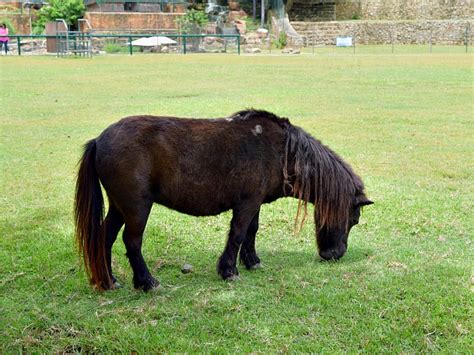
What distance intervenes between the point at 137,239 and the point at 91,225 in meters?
0.42

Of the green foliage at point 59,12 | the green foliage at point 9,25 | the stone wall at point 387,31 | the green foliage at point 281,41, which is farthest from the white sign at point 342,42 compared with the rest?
the green foliage at point 9,25

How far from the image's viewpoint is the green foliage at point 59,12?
4847 cm

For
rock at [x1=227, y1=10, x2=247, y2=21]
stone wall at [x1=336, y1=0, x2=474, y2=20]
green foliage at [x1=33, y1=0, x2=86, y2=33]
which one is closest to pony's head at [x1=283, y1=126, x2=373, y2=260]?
green foliage at [x1=33, y1=0, x2=86, y2=33]

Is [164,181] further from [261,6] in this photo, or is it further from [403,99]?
[261,6]

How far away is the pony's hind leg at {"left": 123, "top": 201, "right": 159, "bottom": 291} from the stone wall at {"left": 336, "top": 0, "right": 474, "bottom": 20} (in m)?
57.1

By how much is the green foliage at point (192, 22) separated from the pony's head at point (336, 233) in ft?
147

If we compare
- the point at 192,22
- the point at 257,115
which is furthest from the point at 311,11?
the point at 257,115

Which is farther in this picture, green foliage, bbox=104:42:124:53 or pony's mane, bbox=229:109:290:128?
green foliage, bbox=104:42:124:53

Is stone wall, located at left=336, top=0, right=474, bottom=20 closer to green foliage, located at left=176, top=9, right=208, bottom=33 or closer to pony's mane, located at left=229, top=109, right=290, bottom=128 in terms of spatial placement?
green foliage, located at left=176, top=9, right=208, bottom=33

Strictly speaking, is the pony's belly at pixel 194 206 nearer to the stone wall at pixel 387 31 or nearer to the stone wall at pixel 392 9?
the stone wall at pixel 387 31

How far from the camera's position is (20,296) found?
507 centimetres

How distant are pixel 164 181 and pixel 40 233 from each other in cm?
233

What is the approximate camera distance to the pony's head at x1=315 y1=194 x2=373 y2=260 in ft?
18.6

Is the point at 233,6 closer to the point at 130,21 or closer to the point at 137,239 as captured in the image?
the point at 130,21
